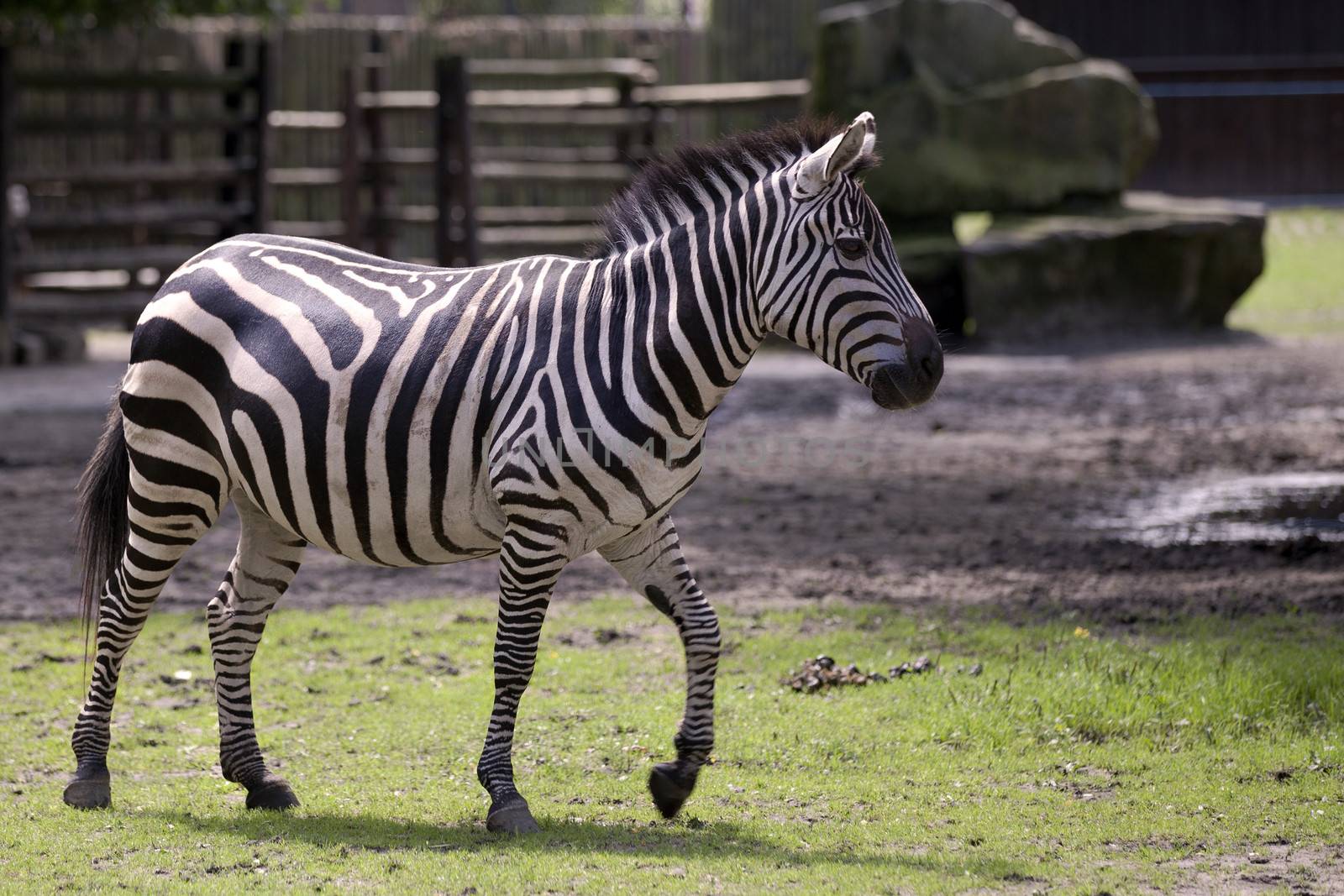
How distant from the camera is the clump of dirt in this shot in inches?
215

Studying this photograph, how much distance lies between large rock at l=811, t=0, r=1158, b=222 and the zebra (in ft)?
35.1

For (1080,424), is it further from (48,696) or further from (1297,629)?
(48,696)

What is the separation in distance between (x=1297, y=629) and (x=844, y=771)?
2.29 metres

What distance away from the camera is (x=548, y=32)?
784 inches

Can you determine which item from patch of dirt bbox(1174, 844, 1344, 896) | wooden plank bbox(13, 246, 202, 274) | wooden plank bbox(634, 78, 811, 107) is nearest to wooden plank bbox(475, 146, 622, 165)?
wooden plank bbox(634, 78, 811, 107)

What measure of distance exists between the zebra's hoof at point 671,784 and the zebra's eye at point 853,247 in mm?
1449

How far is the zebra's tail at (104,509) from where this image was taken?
4.68 meters

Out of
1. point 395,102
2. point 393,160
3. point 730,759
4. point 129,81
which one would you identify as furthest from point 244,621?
point 395,102

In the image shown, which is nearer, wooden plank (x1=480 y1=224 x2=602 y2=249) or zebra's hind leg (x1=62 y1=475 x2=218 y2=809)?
zebra's hind leg (x1=62 y1=475 x2=218 y2=809)

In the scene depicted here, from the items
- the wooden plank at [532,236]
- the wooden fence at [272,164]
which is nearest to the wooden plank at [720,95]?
the wooden fence at [272,164]

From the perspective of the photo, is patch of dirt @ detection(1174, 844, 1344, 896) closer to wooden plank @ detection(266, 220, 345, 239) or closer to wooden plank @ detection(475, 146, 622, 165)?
wooden plank @ detection(266, 220, 345, 239)

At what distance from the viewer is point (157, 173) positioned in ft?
46.8

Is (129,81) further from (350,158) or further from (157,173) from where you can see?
(350,158)

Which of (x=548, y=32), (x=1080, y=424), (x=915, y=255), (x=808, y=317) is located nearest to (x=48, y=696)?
(x=808, y=317)
